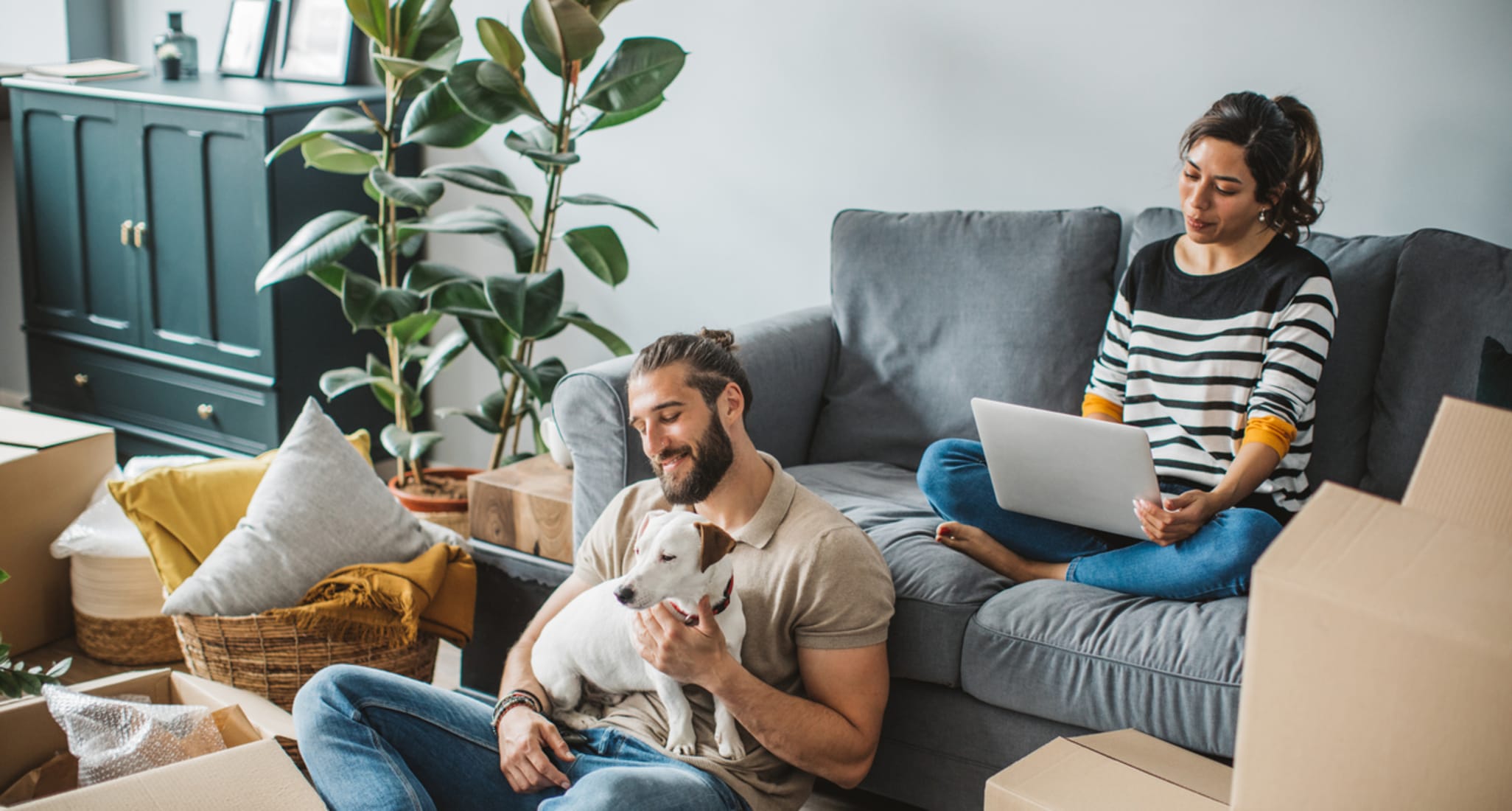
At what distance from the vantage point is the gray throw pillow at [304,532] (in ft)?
6.68

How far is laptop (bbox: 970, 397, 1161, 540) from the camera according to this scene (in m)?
1.75

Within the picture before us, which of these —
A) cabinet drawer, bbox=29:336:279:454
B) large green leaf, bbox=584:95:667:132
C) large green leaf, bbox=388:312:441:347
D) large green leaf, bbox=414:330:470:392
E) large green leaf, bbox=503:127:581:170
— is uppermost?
large green leaf, bbox=584:95:667:132

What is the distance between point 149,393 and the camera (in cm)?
347

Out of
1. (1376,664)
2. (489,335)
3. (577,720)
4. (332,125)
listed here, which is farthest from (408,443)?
(1376,664)

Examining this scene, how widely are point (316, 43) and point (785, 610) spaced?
2643 millimetres

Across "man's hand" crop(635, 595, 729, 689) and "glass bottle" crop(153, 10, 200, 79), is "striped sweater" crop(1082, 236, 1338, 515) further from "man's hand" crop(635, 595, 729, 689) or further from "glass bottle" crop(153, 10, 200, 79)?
"glass bottle" crop(153, 10, 200, 79)

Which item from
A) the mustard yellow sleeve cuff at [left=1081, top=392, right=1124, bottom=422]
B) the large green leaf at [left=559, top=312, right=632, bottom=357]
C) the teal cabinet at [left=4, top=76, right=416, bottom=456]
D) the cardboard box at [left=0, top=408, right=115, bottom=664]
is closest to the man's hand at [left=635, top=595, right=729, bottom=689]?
the mustard yellow sleeve cuff at [left=1081, top=392, right=1124, bottom=422]

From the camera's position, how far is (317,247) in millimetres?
2695

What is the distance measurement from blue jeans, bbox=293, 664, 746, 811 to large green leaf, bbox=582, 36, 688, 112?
4.46 ft

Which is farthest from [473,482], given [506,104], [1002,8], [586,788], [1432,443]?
[1432,443]

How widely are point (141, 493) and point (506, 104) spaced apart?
1.04m

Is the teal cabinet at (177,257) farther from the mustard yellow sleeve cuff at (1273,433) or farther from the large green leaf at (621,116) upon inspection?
the mustard yellow sleeve cuff at (1273,433)

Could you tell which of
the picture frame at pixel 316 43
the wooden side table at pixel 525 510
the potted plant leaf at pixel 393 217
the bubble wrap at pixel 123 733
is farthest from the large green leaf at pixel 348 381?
the bubble wrap at pixel 123 733

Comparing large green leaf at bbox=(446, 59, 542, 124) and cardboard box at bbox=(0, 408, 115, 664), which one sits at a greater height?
large green leaf at bbox=(446, 59, 542, 124)
